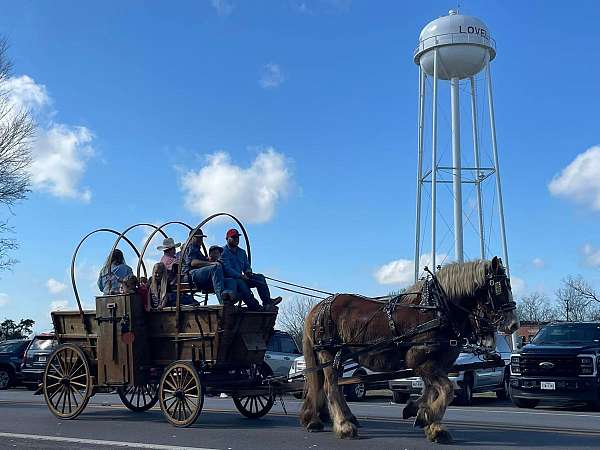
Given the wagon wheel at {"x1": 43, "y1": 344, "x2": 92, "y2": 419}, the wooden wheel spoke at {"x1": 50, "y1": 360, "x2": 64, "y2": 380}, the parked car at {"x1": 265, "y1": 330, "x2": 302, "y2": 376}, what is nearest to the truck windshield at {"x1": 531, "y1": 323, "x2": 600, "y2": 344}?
the parked car at {"x1": 265, "y1": 330, "x2": 302, "y2": 376}

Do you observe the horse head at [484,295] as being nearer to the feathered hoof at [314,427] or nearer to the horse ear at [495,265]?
the horse ear at [495,265]

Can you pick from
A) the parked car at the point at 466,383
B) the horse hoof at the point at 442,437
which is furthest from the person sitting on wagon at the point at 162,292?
the parked car at the point at 466,383

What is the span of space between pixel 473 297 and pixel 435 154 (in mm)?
23304

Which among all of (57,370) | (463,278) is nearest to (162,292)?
(57,370)

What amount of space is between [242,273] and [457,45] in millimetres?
25504

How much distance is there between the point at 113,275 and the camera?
43.0 feet

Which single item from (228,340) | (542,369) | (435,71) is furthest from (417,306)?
(435,71)

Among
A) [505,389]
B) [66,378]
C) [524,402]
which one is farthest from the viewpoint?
[505,389]

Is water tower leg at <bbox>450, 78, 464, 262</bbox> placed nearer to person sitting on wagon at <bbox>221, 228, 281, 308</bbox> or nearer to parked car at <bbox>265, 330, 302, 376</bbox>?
parked car at <bbox>265, 330, 302, 376</bbox>

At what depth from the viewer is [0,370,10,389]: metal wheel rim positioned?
84.3ft

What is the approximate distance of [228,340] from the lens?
1184 cm

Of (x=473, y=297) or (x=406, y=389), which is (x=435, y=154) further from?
(x=473, y=297)

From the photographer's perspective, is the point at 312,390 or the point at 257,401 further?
the point at 257,401

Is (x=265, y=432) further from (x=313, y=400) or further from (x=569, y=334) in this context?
(x=569, y=334)
